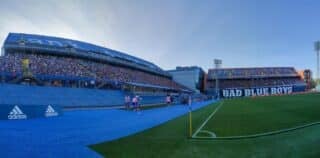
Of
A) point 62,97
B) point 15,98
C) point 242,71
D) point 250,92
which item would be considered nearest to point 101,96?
point 62,97

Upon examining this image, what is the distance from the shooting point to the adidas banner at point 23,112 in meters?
15.0

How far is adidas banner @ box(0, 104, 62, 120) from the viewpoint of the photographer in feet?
49.4

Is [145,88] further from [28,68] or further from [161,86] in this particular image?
[28,68]

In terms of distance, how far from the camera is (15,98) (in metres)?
22.7

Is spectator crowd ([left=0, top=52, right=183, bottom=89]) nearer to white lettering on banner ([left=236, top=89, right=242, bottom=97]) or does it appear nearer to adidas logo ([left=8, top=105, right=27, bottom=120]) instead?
adidas logo ([left=8, top=105, right=27, bottom=120])

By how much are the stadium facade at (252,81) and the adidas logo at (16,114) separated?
79.2m

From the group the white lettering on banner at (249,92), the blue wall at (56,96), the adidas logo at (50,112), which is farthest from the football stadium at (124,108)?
the white lettering on banner at (249,92)

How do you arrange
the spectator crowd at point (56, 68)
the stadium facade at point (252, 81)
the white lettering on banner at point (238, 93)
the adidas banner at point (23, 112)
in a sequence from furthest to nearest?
the stadium facade at point (252, 81) < the white lettering on banner at point (238, 93) < the spectator crowd at point (56, 68) < the adidas banner at point (23, 112)

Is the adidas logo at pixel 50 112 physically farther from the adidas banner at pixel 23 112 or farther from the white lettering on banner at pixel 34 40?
the white lettering on banner at pixel 34 40

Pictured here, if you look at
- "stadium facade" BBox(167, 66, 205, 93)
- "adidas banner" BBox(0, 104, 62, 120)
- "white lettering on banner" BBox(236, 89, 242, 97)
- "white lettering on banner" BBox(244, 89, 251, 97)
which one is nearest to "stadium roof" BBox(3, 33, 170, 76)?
"adidas banner" BBox(0, 104, 62, 120)

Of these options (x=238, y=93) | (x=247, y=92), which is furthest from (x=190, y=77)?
Result: (x=247, y=92)

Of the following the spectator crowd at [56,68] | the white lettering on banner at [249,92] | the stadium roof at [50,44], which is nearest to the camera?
the spectator crowd at [56,68]

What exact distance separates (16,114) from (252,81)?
93.5 m

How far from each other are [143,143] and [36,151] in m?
2.69
